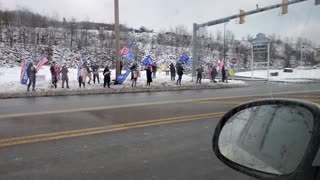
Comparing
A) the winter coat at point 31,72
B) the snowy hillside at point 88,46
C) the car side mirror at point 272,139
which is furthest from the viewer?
the snowy hillside at point 88,46

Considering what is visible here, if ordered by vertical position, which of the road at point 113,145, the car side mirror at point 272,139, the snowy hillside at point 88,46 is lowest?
the road at point 113,145

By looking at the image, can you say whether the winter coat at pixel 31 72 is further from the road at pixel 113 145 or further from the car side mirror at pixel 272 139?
the car side mirror at pixel 272 139

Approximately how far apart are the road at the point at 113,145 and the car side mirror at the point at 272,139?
26.2 inches

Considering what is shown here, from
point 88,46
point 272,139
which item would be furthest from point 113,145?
point 88,46

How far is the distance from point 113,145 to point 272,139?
578 cm

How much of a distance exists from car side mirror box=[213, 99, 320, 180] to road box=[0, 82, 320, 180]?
67 cm

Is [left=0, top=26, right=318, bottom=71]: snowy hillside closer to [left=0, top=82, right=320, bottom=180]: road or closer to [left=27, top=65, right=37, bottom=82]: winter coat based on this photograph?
[left=27, top=65, right=37, bottom=82]: winter coat

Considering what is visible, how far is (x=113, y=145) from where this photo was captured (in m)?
7.60

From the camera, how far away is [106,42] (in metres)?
75.1

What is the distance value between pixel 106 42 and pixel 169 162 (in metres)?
70.0

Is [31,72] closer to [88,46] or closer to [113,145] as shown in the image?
[113,145]

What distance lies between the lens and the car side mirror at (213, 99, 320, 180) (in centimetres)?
171

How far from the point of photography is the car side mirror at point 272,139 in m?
1.71

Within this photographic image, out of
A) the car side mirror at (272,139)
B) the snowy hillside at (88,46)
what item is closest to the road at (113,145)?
the car side mirror at (272,139)
